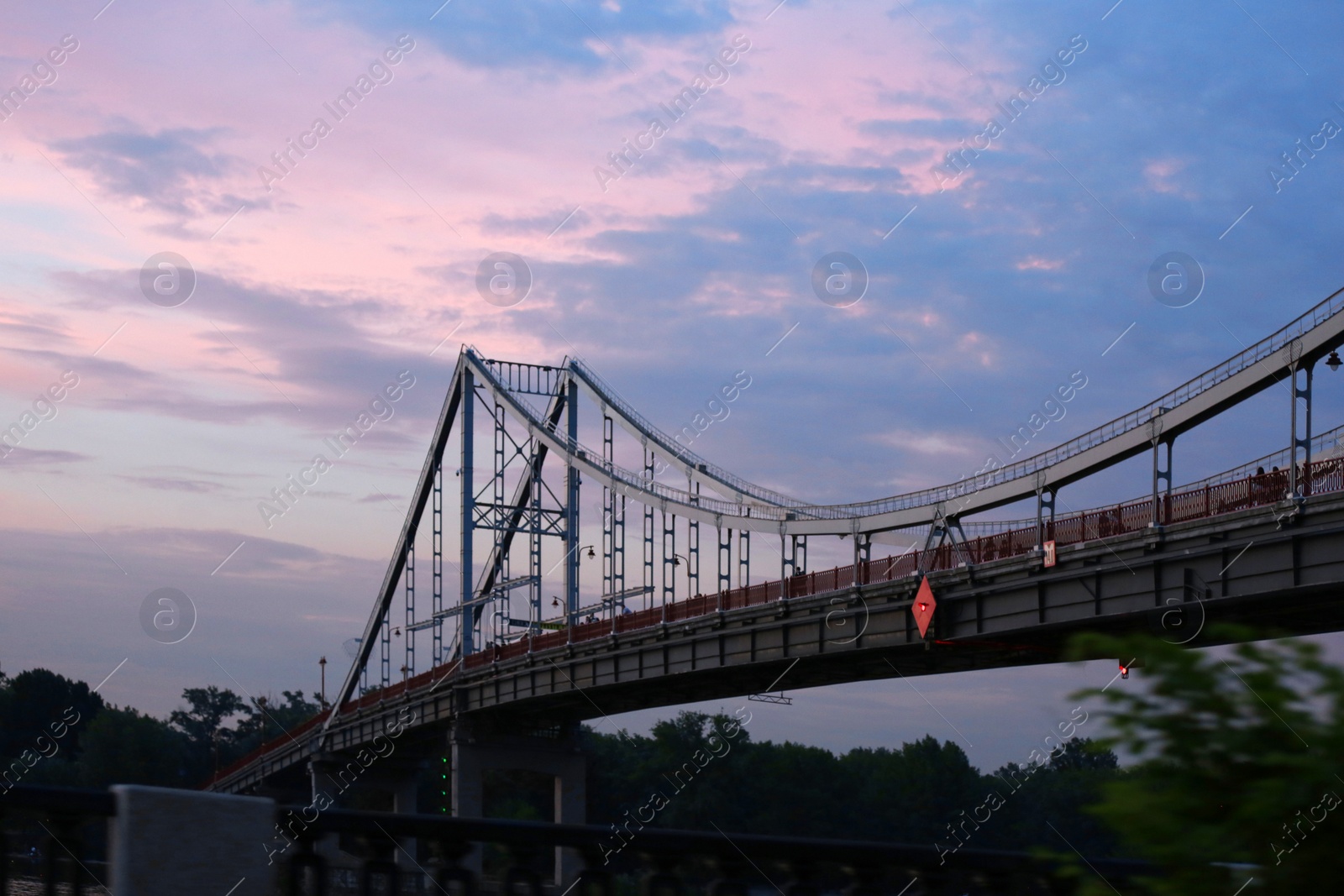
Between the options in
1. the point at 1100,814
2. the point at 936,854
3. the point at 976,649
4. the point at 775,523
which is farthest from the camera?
the point at 775,523

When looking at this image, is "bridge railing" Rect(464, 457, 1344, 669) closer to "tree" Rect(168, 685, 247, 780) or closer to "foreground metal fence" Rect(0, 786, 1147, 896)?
"foreground metal fence" Rect(0, 786, 1147, 896)

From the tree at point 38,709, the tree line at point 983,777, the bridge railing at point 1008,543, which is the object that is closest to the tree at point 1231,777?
the tree line at point 983,777

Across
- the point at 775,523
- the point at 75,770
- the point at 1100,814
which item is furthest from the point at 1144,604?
the point at 75,770

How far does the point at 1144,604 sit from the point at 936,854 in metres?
23.7

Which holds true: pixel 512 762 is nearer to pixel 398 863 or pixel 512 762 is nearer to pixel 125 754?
pixel 125 754

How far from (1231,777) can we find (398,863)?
3477 millimetres

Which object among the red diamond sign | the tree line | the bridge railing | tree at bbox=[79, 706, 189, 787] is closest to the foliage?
the tree line

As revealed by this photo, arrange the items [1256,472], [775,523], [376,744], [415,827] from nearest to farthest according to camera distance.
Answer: [415,827], [1256,472], [775,523], [376,744]

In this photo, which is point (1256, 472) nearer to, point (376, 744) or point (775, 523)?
point (775, 523)

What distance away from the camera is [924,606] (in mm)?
33719

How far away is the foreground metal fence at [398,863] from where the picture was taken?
5.15 meters

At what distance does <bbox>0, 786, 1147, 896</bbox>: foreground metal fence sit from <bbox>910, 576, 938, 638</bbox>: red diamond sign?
89.7ft

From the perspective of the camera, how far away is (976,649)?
115ft

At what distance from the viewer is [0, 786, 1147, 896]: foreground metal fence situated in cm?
515
